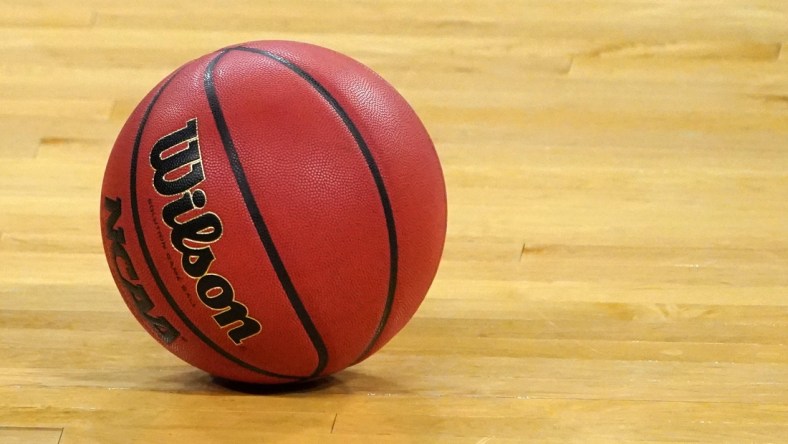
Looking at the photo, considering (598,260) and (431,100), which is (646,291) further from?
(431,100)

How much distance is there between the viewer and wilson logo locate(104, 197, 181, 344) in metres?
1.73

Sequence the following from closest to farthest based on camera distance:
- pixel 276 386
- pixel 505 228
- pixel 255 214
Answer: pixel 255 214, pixel 276 386, pixel 505 228

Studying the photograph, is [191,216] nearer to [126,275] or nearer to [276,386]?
[126,275]

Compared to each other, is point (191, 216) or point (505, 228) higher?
point (191, 216)

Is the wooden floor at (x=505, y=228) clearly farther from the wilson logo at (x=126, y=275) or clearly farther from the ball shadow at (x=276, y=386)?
the wilson logo at (x=126, y=275)

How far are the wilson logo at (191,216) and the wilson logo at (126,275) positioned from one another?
9cm

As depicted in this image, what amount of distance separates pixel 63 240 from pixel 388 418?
787mm

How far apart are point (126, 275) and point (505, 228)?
0.82 metres

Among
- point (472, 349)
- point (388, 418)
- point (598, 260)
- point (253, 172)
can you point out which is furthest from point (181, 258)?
point (598, 260)

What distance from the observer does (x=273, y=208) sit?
1.63m

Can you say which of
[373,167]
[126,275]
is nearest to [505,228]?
[373,167]

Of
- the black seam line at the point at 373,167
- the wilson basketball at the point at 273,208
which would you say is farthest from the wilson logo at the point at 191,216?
the black seam line at the point at 373,167

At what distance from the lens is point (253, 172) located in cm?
163

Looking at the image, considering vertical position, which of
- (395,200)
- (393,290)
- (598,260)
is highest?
(395,200)
